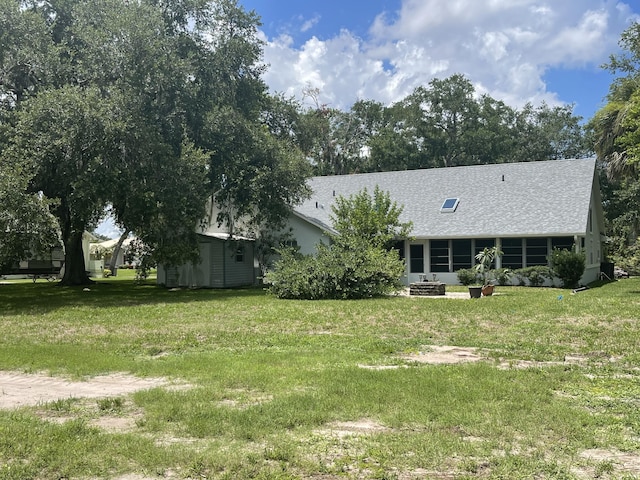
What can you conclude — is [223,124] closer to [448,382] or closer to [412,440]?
[448,382]

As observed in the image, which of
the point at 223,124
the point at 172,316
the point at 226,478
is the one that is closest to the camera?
the point at 226,478

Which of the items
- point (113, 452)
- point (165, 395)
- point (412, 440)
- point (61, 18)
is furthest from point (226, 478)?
point (61, 18)

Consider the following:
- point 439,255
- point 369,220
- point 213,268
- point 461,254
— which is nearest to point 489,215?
point 461,254

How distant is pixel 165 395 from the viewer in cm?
600

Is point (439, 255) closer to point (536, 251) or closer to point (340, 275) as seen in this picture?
point (536, 251)

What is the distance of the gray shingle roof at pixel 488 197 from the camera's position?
78.6 feet

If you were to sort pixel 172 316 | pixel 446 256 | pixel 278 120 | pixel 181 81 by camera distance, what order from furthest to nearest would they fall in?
pixel 278 120 < pixel 446 256 < pixel 181 81 < pixel 172 316

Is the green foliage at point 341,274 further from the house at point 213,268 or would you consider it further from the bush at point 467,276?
the house at point 213,268

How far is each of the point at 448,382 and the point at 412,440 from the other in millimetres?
2114

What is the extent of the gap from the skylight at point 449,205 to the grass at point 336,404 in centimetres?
1477

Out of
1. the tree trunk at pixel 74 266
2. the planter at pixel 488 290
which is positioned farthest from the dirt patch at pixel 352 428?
the tree trunk at pixel 74 266

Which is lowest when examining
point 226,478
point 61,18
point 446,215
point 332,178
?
point 226,478

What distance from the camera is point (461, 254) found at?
25234 millimetres

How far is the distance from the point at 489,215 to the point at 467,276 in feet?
10.9
